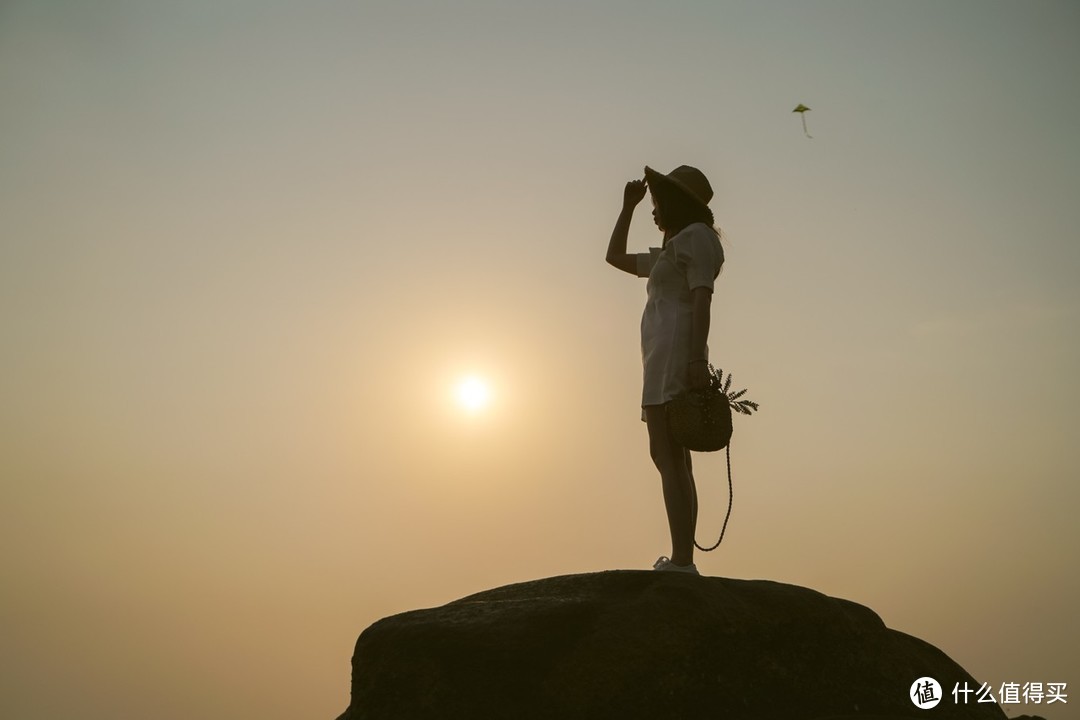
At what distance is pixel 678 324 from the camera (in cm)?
725

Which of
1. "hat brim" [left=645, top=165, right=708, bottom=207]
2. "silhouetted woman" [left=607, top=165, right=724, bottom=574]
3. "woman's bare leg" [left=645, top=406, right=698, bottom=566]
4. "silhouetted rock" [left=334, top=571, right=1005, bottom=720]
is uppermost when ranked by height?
"hat brim" [left=645, top=165, right=708, bottom=207]

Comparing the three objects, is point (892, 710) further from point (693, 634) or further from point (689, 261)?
point (689, 261)

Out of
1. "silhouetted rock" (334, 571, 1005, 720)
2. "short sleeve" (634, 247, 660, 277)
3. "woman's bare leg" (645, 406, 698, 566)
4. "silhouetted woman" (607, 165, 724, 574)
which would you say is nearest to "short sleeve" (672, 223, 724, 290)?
"silhouetted woman" (607, 165, 724, 574)

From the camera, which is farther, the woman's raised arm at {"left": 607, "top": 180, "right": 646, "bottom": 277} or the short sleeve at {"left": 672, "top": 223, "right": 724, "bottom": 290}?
the woman's raised arm at {"left": 607, "top": 180, "right": 646, "bottom": 277}

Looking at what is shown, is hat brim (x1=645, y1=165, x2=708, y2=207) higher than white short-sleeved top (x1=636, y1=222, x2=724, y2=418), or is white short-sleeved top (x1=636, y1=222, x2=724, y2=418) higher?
hat brim (x1=645, y1=165, x2=708, y2=207)

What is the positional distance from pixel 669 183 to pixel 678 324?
121cm

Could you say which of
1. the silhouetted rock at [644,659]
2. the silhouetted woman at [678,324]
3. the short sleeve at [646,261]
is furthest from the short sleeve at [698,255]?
the silhouetted rock at [644,659]

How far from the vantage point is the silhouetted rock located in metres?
5.99

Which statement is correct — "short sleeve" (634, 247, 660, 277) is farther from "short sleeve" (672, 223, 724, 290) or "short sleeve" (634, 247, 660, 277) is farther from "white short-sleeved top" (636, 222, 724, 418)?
"short sleeve" (672, 223, 724, 290)

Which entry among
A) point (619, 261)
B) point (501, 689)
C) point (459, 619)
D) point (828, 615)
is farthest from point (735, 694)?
point (619, 261)

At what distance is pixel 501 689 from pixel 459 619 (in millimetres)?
644

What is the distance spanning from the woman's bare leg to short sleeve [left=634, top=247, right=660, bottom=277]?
→ 4.36ft

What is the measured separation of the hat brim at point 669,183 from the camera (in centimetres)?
755

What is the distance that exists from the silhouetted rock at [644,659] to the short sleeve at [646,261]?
2563 millimetres
